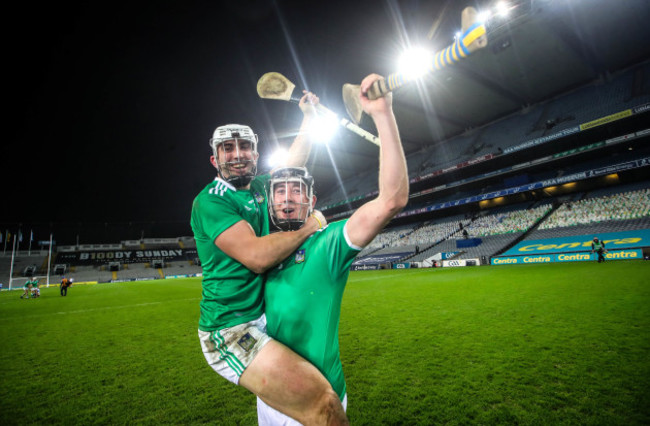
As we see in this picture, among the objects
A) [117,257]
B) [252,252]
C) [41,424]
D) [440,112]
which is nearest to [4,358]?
[41,424]

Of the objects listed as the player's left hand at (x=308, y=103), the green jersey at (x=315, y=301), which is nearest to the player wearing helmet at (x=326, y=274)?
the green jersey at (x=315, y=301)

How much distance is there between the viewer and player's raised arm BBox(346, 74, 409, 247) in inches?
62.1

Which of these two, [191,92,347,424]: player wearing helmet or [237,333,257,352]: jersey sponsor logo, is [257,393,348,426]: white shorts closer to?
[191,92,347,424]: player wearing helmet

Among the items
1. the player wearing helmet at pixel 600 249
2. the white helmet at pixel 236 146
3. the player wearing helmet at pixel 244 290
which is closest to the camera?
the player wearing helmet at pixel 244 290

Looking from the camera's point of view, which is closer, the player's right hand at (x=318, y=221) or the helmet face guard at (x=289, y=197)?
the player's right hand at (x=318, y=221)

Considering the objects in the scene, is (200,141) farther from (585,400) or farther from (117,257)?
(117,257)

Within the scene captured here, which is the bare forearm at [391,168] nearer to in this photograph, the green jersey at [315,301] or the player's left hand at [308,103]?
the green jersey at [315,301]

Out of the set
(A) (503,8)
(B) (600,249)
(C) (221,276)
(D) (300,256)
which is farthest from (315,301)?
(B) (600,249)

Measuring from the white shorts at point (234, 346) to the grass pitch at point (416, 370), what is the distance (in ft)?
6.19

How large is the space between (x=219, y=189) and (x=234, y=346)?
108cm

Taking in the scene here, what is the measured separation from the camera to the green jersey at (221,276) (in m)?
1.92

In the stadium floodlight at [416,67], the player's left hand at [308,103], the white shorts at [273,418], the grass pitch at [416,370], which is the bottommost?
the grass pitch at [416,370]

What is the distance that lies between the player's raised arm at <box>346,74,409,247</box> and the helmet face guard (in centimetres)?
52

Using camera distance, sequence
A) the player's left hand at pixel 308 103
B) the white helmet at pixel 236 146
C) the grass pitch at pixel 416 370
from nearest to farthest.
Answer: the white helmet at pixel 236 146, the player's left hand at pixel 308 103, the grass pitch at pixel 416 370
